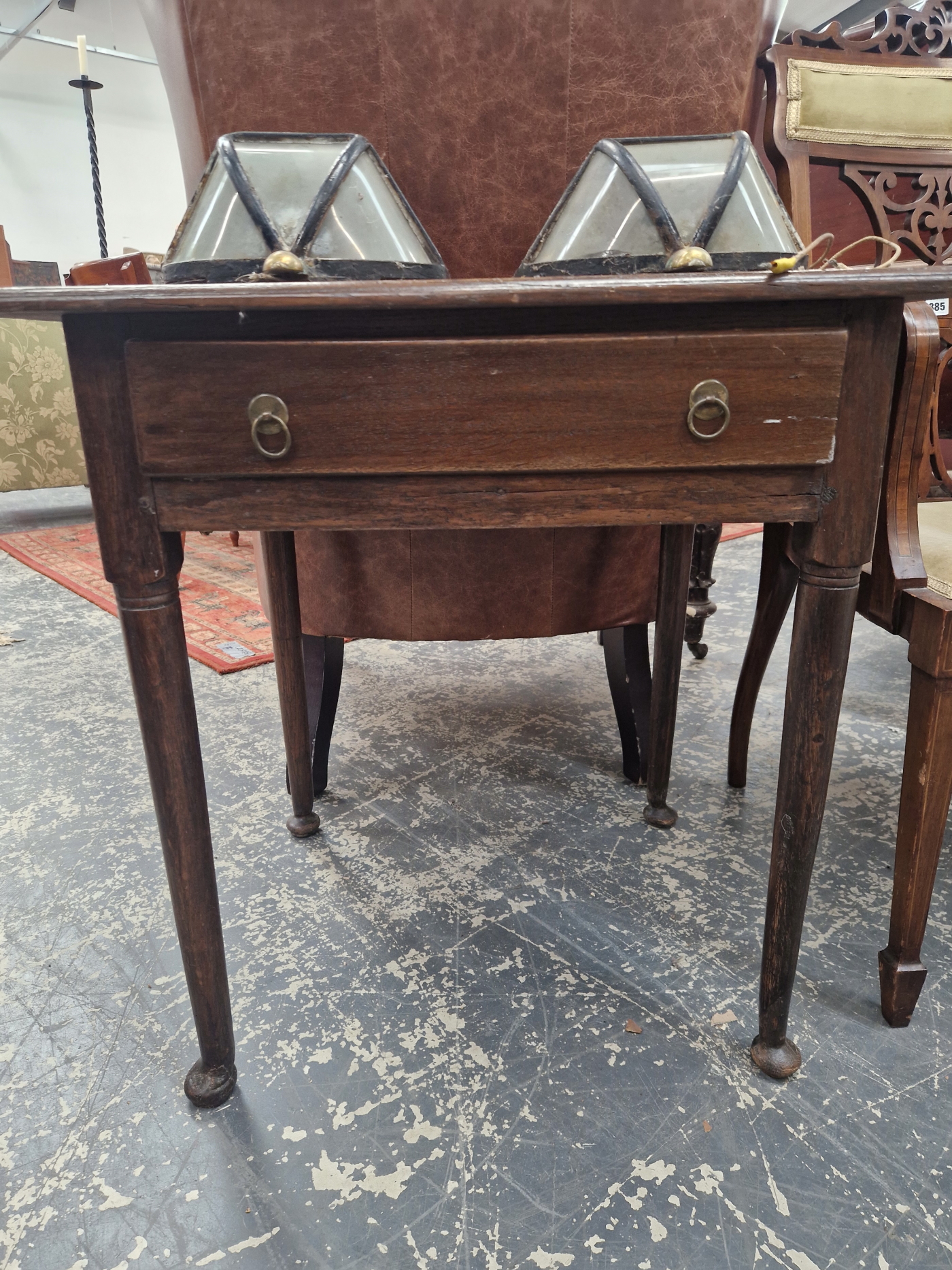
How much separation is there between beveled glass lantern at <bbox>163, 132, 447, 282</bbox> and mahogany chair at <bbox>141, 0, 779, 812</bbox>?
0.32m

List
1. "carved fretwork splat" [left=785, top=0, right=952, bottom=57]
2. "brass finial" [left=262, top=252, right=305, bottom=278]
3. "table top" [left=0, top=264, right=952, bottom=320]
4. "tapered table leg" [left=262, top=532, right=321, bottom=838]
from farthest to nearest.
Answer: "carved fretwork splat" [left=785, top=0, right=952, bottom=57], "tapered table leg" [left=262, top=532, right=321, bottom=838], "brass finial" [left=262, top=252, right=305, bottom=278], "table top" [left=0, top=264, right=952, bottom=320]

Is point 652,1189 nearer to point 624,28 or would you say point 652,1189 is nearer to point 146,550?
point 146,550

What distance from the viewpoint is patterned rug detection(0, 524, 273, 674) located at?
6.90 ft

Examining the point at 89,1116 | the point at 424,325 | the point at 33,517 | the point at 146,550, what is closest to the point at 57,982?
the point at 89,1116

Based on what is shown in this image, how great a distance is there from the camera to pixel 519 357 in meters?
0.61

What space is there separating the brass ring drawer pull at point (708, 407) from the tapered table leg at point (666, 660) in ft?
1.79

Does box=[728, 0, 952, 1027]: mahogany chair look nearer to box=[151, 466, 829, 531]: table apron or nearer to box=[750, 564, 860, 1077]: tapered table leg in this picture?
box=[750, 564, 860, 1077]: tapered table leg

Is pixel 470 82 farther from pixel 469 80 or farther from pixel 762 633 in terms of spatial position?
pixel 762 633

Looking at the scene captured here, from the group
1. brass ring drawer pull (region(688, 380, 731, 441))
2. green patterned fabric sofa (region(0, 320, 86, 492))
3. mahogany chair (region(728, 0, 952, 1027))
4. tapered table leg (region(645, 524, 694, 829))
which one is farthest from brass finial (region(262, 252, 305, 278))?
green patterned fabric sofa (region(0, 320, 86, 492))

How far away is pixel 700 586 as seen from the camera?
1972mm

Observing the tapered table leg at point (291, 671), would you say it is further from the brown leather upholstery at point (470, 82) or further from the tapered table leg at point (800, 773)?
the tapered table leg at point (800, 773)

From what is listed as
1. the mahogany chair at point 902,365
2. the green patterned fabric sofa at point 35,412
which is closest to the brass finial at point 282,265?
the mahogany chair at point 902,365

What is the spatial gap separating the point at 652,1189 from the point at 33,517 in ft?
13.3

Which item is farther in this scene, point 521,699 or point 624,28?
point 521,699
